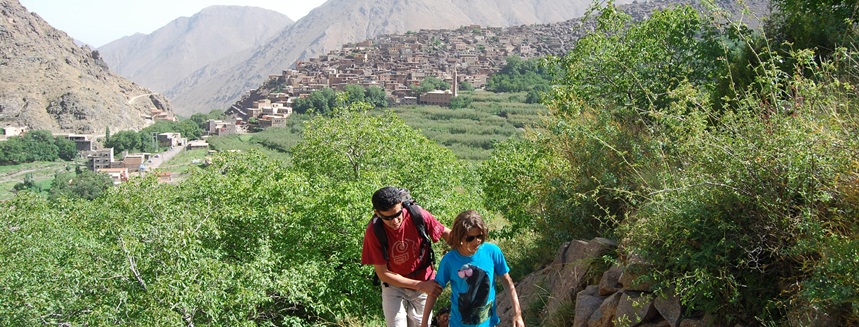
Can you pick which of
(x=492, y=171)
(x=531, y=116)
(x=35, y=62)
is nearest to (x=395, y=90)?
(x=531, y=116)

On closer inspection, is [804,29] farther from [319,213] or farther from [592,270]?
[319,213]

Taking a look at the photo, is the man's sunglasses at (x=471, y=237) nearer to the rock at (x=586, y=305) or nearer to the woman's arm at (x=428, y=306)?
the woman's arm at (x=428, y=306)

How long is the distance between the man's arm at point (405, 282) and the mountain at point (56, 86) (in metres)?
98.4

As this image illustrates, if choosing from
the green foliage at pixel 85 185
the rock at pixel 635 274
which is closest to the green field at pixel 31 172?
the green foliage at pixel 85 185

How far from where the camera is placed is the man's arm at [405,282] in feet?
11.5

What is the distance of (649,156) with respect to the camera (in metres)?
5.37

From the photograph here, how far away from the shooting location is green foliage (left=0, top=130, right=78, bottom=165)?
73.9 m

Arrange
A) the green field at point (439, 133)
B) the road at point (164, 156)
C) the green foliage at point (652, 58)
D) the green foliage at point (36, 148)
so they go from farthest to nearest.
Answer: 1. the green foliage at point (36, 148)
2. the road at point (164, 156)
3. the green field at point (439, 133)
4. the green foliage at point (652, 58)

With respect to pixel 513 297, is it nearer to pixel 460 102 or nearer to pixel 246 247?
pixel 246 247

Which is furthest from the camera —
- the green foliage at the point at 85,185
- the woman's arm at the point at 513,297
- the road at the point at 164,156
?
the road at the point at 164,156

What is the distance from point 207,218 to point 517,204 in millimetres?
4810

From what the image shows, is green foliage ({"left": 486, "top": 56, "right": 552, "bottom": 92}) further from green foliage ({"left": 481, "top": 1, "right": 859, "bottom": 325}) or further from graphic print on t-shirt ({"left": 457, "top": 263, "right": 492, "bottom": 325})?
graphic print on t-shirt ({"left": 457, "top": 263, "right": 492, "bottom": 325})

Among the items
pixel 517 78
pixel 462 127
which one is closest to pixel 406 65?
pixel 517 78

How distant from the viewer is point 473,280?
10.9 feet
